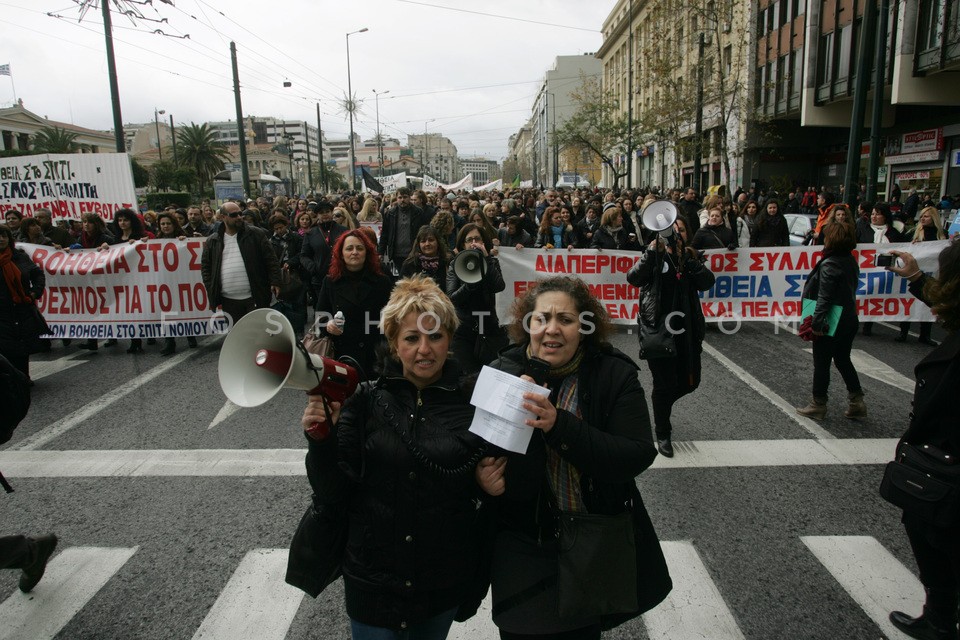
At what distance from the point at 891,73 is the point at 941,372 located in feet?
73.3

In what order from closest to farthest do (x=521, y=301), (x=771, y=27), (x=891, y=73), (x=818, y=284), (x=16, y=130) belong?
(x=521, y=301)
(x=818, y=284)
(x=891, y=73)
(x=771, y=27)
(x=16, y=130)

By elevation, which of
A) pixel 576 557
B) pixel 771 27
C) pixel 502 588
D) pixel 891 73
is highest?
pixel 771 27

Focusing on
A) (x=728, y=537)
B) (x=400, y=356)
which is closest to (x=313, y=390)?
(x=400, y=356)

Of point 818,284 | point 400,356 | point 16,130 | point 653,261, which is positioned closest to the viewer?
point 400,356

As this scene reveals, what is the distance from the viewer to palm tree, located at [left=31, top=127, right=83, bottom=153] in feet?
214

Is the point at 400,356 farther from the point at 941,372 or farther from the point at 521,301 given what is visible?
the point at 941,372

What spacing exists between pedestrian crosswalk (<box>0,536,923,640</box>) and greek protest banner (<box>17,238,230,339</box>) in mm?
5862

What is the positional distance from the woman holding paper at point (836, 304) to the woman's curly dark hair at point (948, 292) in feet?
9.41

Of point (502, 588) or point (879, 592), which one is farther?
point (879, 592)

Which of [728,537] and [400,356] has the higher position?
[400,356]

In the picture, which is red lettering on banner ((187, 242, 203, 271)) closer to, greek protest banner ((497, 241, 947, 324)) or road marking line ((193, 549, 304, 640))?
greek protest banner ((497, 241, 947, 324))

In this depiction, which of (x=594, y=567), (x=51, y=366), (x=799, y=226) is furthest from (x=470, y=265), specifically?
(x=799, y=226)

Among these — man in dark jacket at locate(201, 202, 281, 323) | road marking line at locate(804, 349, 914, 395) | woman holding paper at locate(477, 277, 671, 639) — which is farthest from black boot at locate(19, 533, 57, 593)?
road marking line at locate(804, 349, 914, 395)

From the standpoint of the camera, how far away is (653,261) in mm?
4754
